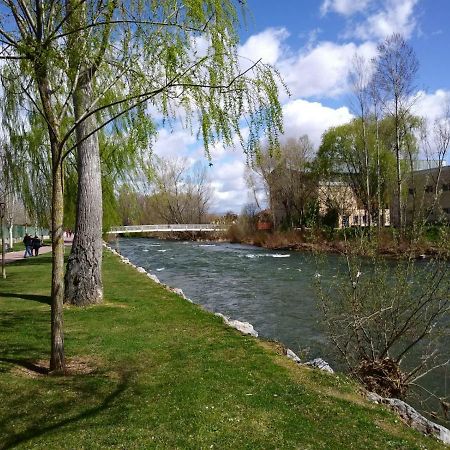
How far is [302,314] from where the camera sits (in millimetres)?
12219

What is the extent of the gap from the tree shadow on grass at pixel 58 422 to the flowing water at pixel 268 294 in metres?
3.96

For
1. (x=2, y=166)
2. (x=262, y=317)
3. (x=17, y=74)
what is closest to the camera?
(x=17, y=74)

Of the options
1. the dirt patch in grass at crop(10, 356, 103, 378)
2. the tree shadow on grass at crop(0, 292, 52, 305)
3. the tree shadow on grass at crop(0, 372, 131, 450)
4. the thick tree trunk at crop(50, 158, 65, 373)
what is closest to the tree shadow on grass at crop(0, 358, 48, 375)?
the dirt patch in grass at crop(10, 356, 103, 378)

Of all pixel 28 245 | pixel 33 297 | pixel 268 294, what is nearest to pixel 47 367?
pixel 33 297

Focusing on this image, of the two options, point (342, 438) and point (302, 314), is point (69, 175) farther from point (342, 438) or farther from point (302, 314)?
point (342, 438)

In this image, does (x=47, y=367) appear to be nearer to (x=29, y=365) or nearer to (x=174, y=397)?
(x=29, y=365)

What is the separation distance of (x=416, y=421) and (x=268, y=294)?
10.9 meters

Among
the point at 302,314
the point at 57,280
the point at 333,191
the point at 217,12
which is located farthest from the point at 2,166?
the point at 333,191

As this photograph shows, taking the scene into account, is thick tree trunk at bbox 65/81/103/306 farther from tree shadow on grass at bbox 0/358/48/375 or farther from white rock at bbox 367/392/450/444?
white rock at bbox 367/392/450/444

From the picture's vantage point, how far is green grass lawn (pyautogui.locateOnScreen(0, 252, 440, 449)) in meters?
4.01

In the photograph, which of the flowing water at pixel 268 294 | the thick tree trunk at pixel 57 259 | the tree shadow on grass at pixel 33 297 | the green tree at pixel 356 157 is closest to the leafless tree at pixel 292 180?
the green tree at pixel 356 157

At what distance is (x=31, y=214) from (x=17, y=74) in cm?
1461

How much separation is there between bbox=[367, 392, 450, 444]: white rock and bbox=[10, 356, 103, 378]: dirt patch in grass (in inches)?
138

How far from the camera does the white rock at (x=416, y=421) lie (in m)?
4.70
